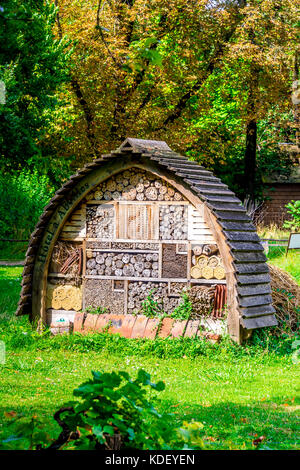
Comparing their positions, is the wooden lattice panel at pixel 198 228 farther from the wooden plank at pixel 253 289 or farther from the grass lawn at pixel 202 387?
the grass lawn at pixel 202 387

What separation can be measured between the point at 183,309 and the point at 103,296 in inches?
59.7

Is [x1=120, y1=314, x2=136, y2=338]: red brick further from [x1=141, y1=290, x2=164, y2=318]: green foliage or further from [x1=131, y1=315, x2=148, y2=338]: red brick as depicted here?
[x1=141, y1=290, x2=164, y2=318]: green foliage

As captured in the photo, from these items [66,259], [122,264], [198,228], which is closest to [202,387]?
[198,228]

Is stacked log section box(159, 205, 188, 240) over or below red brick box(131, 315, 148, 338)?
over

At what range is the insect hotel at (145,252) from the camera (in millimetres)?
9844

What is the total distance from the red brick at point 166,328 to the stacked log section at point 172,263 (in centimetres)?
74

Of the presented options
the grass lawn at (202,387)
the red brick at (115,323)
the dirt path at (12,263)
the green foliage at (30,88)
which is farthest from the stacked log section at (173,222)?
the dirt path at (12,263)

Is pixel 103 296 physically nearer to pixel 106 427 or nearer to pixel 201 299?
pixel 201 299

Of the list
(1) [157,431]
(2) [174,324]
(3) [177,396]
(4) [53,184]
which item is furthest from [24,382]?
(4) [53,184]

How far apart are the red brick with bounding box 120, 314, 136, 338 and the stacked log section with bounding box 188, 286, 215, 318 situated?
106 cm

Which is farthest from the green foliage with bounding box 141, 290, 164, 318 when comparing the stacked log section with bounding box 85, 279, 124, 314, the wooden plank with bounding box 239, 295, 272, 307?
the wooden plank with bounding box 239, 295, 272, 307

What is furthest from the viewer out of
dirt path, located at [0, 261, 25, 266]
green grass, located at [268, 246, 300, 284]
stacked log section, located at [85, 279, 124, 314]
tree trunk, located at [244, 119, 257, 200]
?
tree trunk, located at [244, 119, 257, 200]

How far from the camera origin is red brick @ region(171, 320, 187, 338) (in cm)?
1005
